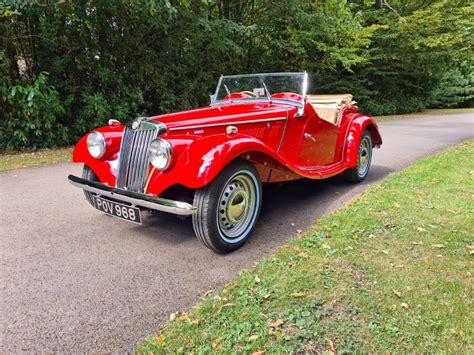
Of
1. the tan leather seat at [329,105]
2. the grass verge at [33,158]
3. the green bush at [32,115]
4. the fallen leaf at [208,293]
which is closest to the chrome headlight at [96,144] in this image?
the fallen leaf at [208,293]

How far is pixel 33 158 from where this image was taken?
7.95 m

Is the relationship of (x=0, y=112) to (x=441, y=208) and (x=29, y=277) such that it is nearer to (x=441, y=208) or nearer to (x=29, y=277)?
(x=29, y=277)

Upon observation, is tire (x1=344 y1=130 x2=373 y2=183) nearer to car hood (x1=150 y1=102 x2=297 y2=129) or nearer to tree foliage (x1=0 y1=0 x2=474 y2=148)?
car hood (x1=150 y1=102 x2=297 y2=129)

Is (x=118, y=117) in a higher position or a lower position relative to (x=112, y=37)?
lower

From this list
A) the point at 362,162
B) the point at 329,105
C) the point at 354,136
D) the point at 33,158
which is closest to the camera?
the point at 354,136

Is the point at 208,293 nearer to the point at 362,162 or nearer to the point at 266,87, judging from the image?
the point at 266,87

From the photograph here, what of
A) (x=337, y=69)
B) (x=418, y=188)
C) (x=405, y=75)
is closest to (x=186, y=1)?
(x=418, y=188)

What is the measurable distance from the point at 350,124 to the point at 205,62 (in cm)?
789

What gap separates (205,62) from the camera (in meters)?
12.3

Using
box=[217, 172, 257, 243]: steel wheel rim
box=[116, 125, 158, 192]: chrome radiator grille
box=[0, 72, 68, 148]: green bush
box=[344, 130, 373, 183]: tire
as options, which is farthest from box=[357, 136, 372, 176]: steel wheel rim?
box=[0, 72, 68, 148]: green bush

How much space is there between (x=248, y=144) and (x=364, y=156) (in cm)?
325

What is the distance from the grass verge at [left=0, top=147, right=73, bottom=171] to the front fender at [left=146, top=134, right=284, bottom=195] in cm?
524

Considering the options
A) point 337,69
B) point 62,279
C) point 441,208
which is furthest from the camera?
point 337,69

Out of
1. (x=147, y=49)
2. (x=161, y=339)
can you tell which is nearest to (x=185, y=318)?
(x=161, y=339)
